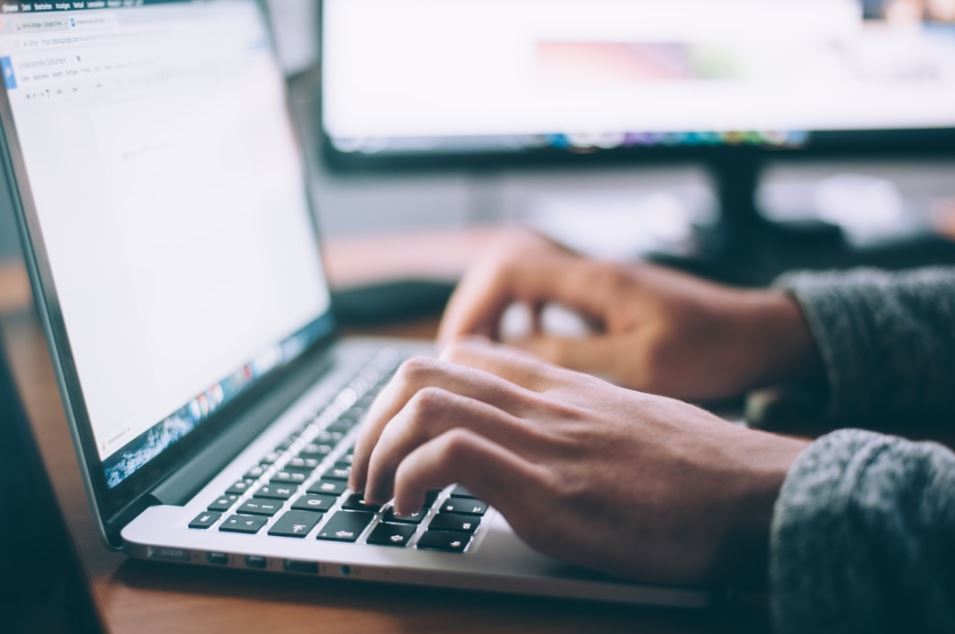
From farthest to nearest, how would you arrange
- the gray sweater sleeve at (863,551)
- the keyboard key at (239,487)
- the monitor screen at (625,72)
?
the monitor screen at (625,72) → the keyboard key at (239,487) → the gray sweater sleeve at (863,551)

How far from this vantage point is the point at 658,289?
61 cm

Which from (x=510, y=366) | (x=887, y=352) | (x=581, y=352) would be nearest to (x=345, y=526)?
(x=510, y=366)

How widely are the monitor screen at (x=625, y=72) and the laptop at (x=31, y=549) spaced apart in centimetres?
40

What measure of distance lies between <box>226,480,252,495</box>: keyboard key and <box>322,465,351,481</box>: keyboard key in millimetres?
39

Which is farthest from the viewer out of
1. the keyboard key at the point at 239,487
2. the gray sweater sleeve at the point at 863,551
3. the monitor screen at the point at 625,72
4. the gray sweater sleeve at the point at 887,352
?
the monitor screen at the point at 625,72

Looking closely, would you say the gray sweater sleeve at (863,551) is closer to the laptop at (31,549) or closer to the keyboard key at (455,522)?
the keyboard key at (455,522)

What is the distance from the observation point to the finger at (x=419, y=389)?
1.33ft

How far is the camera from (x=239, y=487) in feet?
1.43

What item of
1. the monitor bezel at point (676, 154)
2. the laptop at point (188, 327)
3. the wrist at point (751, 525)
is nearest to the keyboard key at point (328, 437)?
the laptop at point (188, 327)

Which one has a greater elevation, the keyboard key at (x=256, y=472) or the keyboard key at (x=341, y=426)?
the keyboard key at (x=256, y=472)

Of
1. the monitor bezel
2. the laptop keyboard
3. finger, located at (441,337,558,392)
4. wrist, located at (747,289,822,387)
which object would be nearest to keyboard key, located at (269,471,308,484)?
the laptop keyboard

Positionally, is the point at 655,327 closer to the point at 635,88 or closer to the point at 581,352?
the point at 581,352

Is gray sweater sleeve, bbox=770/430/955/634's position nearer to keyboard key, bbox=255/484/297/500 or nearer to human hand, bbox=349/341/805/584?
human hand, bbox=349/341/805/584

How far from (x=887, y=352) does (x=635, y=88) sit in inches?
15.7
